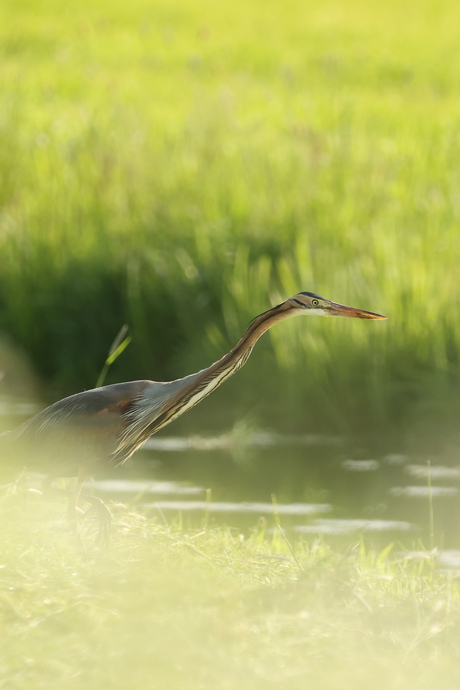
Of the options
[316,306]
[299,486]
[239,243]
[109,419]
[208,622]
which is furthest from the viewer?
[239,243]

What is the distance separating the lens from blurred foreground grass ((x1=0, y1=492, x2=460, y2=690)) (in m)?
3.70

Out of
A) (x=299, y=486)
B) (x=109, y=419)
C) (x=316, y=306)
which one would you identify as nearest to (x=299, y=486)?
(x=299, y=486)

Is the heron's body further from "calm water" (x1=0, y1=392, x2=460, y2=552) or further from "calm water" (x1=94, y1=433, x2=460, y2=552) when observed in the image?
"calm water" (x1=0, y1=392, x2=460, y2=552)

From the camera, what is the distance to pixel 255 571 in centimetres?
468

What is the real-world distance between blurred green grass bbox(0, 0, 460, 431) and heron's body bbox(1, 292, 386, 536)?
4.32 m

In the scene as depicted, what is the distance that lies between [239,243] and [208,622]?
22.1 ft

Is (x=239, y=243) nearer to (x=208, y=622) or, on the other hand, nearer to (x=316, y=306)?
(x=316, y=306)

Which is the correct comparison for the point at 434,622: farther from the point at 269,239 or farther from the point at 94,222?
the point at 94,222

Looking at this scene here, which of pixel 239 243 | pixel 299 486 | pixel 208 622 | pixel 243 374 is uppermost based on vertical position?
pixel 239 243

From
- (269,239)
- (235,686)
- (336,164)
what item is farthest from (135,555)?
(336,164)

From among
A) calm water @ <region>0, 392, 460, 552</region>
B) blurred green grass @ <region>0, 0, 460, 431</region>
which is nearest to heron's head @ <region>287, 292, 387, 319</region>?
calm water @ <region>0, 392, 460, 552</region>

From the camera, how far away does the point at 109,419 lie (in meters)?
4.86

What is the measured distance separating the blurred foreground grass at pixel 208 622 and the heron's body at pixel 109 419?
0.37 metres

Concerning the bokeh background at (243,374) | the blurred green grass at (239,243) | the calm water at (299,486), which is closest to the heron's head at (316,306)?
the bokeh background at (243,374)
